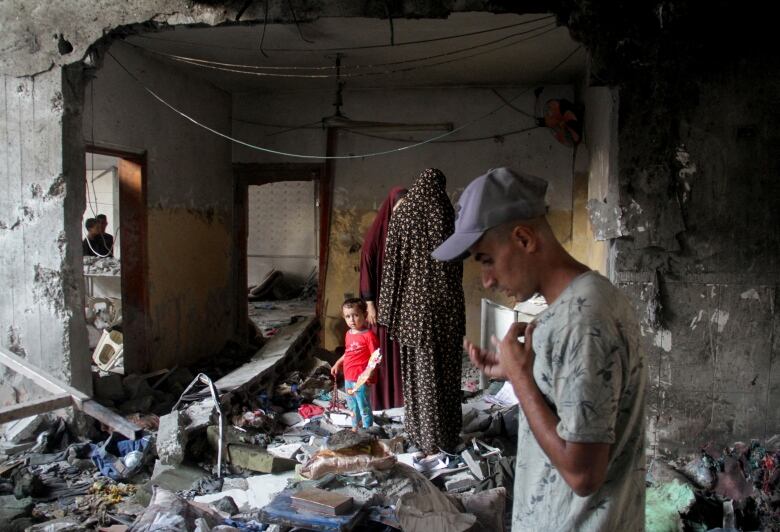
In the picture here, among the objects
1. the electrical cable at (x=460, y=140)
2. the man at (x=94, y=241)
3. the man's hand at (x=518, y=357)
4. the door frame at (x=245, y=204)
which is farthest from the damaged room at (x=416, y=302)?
the man at (x=94, y=241)

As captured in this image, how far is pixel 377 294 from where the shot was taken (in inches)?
196

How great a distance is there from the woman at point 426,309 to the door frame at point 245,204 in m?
3.93

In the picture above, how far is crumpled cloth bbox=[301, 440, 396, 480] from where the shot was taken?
376 cm

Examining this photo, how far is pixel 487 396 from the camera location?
5875 millimetres

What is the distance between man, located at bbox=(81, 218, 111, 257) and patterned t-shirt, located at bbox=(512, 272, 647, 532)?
26.8 feet

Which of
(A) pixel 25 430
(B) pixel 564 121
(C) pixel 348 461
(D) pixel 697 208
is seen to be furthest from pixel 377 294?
(B) pixel 564 121

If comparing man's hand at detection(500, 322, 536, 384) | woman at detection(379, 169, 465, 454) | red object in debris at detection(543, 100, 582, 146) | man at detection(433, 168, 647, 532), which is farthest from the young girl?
red object in debris at detection(543, 100, 582, 146)

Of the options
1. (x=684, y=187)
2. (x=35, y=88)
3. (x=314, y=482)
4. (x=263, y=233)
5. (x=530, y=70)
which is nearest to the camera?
(x=314, y=482)

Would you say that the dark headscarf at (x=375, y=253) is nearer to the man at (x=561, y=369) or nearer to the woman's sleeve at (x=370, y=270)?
the woman's sleeve at (x=370, y=270)

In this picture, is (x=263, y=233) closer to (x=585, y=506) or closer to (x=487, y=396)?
(x=487, y=396)

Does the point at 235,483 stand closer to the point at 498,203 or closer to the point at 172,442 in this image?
the point at 172,442

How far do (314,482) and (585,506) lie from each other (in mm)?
2685

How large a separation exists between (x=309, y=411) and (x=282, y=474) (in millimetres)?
1251

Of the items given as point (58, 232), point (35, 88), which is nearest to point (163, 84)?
point (35, 88)
